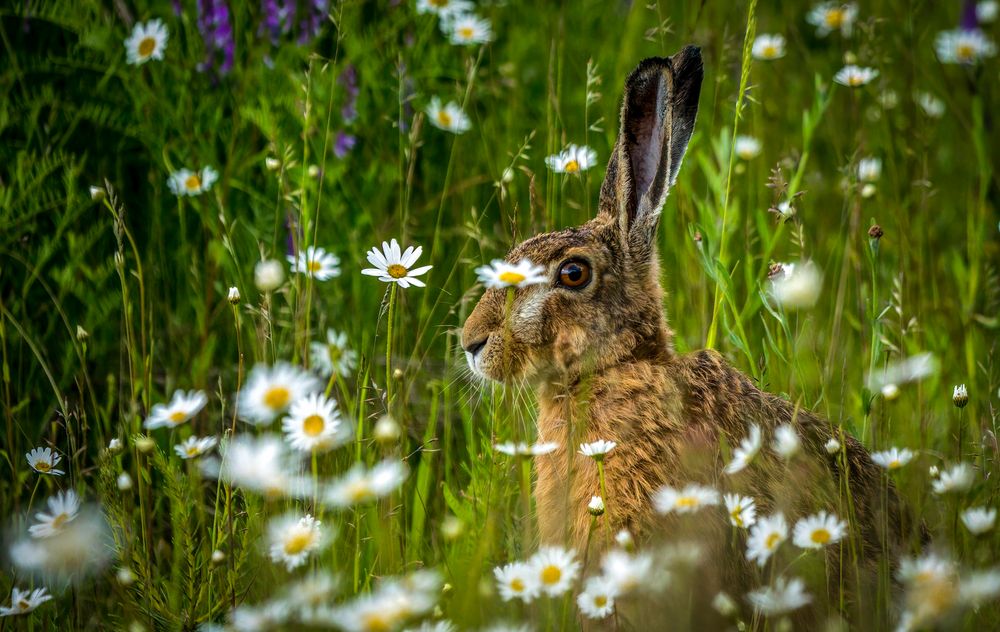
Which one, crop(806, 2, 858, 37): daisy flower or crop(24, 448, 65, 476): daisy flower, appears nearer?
crop(24, 448, 65, 476): daisy flower

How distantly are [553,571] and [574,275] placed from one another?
1.29m

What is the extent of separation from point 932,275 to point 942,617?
9.19 ft

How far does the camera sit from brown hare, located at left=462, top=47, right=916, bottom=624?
112 inches

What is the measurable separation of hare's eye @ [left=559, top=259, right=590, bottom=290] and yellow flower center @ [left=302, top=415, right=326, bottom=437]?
1201 millimetres

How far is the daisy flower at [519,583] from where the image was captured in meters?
2.13

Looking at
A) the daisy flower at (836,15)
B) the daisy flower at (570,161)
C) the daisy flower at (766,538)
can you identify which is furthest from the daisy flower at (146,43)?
the daisy flower at (836,15)

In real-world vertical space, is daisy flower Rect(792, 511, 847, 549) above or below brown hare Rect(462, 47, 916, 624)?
below

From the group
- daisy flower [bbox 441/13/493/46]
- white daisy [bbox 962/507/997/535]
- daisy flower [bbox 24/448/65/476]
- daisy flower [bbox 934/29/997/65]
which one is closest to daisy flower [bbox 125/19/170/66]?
daisy flower [bbox 441/13/493/46]

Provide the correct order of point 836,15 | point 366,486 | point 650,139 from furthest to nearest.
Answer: point 836,15
point 650,139
point 366,486

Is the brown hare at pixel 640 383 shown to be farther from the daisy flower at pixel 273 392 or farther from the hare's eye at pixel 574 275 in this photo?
the daisy flower at pixel 273 392

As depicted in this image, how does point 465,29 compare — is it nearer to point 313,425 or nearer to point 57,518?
point 313,425

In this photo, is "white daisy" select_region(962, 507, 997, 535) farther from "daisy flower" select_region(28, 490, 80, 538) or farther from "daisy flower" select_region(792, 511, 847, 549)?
"daisy flower" select_region(28, 490, 80, 538)

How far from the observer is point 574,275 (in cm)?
327

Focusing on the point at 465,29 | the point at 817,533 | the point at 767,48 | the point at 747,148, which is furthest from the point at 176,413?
the point at 767,48
